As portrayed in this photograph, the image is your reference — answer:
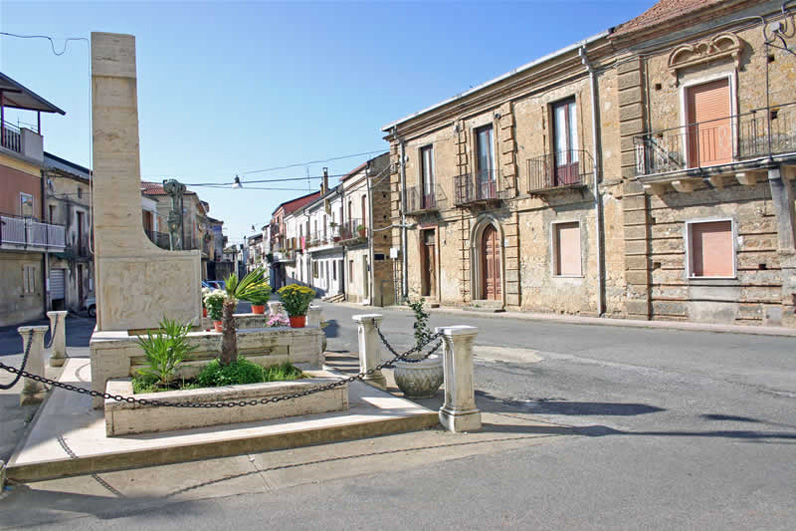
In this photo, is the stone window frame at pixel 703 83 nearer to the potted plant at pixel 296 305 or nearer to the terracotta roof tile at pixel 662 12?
the terracotta roof tile at pixel 662 12

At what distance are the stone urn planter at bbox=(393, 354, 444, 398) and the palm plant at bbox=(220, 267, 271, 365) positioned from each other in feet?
6.29

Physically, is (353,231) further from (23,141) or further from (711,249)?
(711,249)

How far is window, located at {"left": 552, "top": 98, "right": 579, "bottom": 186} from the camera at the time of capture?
768 inches

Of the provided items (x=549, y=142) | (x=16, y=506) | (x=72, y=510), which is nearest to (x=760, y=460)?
(x=72, y=510)

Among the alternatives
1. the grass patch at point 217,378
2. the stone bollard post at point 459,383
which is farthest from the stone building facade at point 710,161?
the grass patch at point 217,378

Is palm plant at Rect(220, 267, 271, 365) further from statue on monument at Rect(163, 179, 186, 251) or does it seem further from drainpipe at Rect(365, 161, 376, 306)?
drainpipe at Rect(365, 161, 376, 306)

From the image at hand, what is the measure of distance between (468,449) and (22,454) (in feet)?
12.2

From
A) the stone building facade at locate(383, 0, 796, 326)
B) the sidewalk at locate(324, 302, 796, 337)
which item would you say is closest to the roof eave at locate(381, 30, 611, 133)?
the stone building facade at locate(383, 0, 796, 326)

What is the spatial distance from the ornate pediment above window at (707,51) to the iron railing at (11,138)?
2340 centimetres

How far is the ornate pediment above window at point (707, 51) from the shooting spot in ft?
49.1

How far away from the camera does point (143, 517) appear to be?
3949mm

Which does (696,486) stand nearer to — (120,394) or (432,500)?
(432,500)

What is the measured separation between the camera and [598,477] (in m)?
4.50

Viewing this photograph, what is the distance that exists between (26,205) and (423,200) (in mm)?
16545
